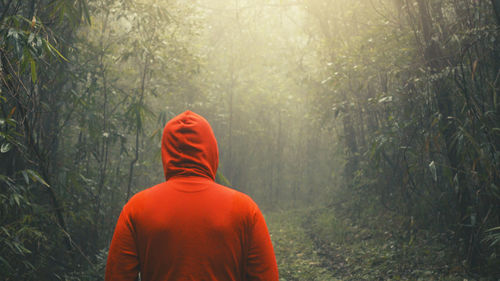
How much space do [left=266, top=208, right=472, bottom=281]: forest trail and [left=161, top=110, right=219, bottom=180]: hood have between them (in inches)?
144

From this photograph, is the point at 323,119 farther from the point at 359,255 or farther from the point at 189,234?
the point at 189,234

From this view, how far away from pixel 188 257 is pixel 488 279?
3668 mm

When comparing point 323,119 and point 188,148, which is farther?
point 323,119

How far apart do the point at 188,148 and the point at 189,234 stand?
336 millimetres

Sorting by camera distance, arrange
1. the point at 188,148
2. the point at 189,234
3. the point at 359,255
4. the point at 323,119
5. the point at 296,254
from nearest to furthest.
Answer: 1. the point at 189,234
2. the point at 188,148
3. the point at 359,255
4. the point at 296,254
5. the point at 323,119

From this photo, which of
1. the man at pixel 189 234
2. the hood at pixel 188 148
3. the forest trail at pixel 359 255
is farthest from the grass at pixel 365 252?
the hood at pixel 188 148

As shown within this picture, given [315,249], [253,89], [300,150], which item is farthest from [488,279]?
[300,150]

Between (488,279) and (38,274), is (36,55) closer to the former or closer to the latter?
(38,274)

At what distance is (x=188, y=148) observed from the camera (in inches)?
57.2

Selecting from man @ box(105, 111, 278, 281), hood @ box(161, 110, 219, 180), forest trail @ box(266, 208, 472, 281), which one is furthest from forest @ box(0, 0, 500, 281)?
man @ box(105, 111, 278, 281)

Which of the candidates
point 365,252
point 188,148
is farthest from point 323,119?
point 188,148

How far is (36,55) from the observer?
104 inches

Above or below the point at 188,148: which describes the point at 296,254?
below

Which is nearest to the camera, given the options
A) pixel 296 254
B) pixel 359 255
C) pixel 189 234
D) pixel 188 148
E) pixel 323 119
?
pixel 189 234
